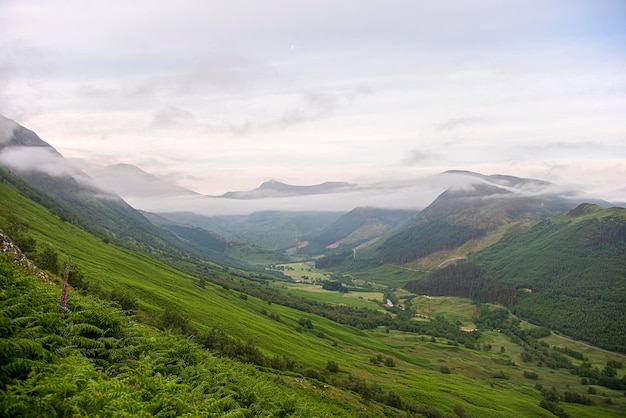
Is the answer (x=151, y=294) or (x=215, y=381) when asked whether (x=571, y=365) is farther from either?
(x=215, y=381)

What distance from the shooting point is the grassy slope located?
290 feet

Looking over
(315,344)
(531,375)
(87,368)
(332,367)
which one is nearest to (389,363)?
(315,344)

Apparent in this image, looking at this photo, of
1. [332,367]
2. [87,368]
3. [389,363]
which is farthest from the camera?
[389,363]

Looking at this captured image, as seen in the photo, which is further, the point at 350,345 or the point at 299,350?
the point at 350,345

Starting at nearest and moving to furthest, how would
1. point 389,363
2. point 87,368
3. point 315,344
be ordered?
point 87,368 → point 315,344 → point 389,363

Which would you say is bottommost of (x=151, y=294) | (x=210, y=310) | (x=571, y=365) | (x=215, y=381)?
(x=571, y=365)

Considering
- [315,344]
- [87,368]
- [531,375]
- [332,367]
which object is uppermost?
[87,368]

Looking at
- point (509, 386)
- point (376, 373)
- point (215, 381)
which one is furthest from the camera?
point (509, 386)

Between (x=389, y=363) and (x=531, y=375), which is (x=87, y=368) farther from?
(x=531, y=375)

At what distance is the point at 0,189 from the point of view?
13288 cm

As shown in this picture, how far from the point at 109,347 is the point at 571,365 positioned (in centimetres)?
25049

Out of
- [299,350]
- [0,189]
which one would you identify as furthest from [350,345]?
[0,189]

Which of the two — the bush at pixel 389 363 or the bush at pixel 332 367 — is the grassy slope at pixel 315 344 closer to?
the bush at pixel 332 367

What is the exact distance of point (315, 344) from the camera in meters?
122
